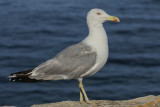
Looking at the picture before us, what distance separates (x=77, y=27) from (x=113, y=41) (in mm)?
2891

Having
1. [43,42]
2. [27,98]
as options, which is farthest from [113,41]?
[27,98]

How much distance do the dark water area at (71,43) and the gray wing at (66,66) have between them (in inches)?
314

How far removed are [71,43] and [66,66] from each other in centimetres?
1326

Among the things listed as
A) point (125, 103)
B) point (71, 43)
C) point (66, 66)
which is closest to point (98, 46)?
point (66, 66)

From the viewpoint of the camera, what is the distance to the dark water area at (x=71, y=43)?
18562 mm

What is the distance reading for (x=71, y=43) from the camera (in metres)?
22.8

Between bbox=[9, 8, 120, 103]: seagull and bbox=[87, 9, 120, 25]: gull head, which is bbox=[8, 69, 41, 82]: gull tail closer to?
bbox=[9, 8, 120, 103]: seagull

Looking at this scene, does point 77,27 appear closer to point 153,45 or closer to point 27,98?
point 153,45

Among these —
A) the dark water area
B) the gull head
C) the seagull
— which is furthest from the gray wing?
the dark water area

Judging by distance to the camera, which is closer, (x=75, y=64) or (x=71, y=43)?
(x=75, y=64)

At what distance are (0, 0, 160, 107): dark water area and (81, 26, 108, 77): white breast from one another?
26.5ft

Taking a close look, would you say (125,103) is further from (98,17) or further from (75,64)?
(98,17)

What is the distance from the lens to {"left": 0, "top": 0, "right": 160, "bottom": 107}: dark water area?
18.6 m

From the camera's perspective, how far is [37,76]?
945 centimetres
